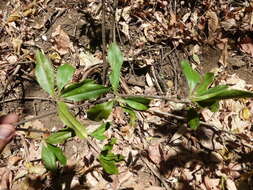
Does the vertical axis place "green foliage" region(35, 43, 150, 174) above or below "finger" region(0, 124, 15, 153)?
above

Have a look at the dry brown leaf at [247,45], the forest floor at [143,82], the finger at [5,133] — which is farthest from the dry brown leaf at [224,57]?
the finger at [5,133]

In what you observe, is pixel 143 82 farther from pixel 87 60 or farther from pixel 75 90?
pixel 75 90

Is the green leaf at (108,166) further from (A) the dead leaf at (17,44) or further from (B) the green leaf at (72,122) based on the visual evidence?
(A) the dead leaf at (17,44)

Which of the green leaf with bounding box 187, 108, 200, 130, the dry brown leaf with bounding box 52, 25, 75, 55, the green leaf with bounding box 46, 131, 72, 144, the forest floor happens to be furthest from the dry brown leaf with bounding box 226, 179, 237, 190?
→ the dry brown leaf with bounding box 52, 25, 75, 55

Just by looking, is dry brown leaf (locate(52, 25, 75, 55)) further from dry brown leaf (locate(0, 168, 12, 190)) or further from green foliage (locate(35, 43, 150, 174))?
green foliage (locate(35, 43, 150, 174))

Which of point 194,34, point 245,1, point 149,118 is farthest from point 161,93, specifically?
point 245,1

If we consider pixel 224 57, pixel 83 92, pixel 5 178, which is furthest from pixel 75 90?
pixel 224 57
